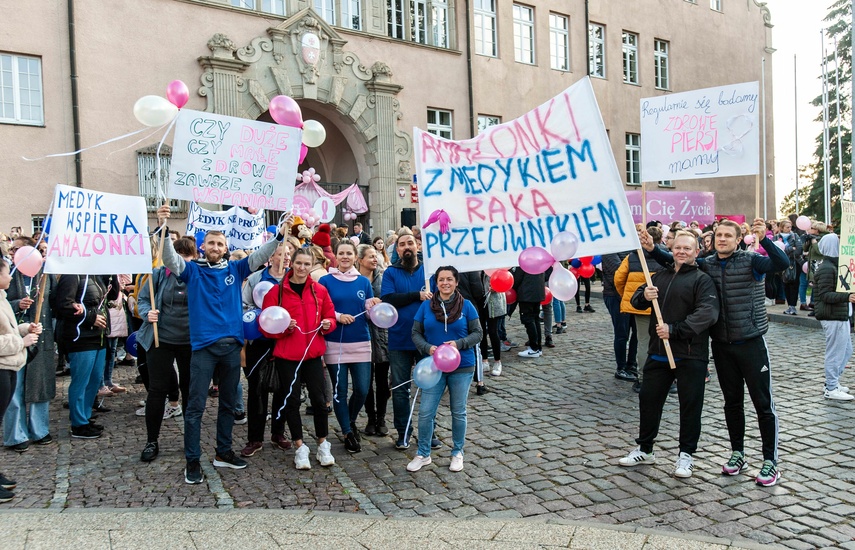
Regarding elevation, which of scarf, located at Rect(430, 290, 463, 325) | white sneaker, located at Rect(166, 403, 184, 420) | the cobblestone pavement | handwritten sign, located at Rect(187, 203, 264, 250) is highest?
handwritten sign, located at Rect(187, 203, 264, 250)

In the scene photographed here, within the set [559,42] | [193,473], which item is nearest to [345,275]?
[193,473]

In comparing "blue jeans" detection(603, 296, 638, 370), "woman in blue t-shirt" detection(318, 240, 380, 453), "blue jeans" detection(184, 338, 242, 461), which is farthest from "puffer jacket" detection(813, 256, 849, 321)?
"blue jeans" detection(184, 338, 242, 461)

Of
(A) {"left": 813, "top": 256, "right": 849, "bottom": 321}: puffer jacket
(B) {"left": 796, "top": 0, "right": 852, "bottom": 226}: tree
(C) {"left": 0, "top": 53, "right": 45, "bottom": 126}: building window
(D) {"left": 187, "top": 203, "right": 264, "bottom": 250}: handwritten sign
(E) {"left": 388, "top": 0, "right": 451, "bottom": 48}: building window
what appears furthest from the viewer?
(B) {"left": 796, "top": 0, "right": 852, "bottom": 226}: tree

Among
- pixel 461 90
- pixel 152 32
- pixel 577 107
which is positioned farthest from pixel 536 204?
pixel 461 90

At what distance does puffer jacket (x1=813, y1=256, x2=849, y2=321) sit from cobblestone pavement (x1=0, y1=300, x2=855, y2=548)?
90 centimetres

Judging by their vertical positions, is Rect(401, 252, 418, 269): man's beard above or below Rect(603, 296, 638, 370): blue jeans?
above

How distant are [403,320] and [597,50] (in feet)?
71.1

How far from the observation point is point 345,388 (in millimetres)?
6133

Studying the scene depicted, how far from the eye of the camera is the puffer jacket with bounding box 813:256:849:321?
7.33m

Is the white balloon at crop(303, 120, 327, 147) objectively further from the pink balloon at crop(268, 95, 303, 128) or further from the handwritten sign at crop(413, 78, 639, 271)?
the handwritten sign at crop(413, 78, 639, 271)

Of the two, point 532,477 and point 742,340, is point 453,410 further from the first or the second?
point 742,340

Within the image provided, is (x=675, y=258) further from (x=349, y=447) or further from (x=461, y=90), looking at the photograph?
(x=461, y=90)

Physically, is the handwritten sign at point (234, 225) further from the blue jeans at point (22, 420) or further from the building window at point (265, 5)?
the building window at point (265, 5)

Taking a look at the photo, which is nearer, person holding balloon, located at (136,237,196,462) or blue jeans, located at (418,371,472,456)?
blue jeans, located at (418,371,472,456)
